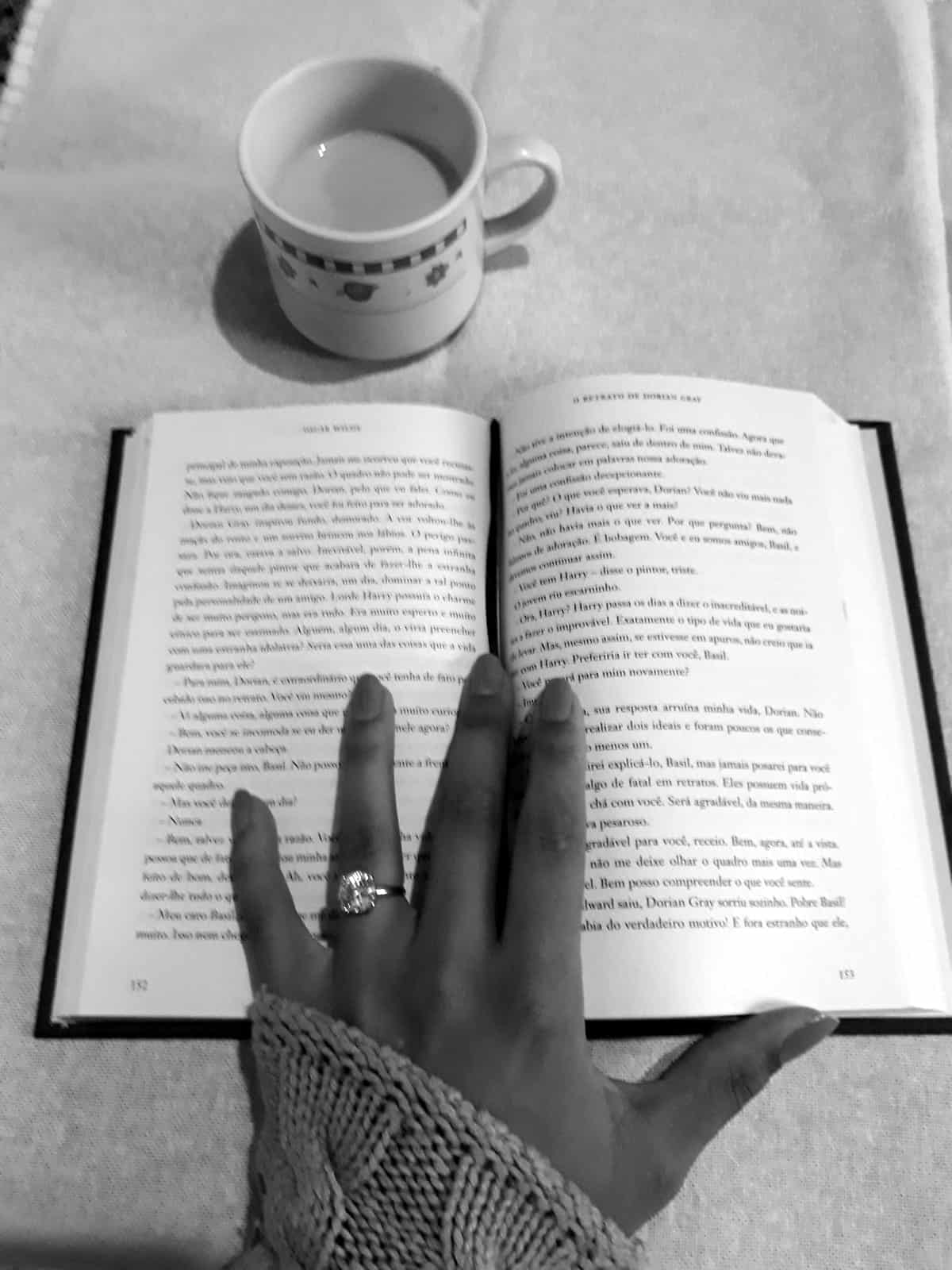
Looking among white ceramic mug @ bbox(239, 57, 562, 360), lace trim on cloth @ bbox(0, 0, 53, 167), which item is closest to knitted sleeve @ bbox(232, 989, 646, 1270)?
white ceramic mug @ bbox(239, 57, 562, 360)

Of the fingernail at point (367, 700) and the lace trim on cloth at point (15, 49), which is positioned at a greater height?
the lace trim on cloth at point (15, 49)

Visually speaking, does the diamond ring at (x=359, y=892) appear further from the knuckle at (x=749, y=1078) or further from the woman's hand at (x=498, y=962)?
the knuckle at (x=749, y=1078)

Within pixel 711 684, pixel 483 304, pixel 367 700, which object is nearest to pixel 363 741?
pixel 367 700

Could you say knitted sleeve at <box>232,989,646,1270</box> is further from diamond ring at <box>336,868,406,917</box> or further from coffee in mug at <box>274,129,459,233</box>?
coffee in mug at <box>274,129,459,233</box>

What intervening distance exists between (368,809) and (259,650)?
0.10 meters

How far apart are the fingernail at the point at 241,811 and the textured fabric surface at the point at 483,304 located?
3.6 inches

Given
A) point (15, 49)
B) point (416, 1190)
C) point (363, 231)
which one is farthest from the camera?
point (15, 49)

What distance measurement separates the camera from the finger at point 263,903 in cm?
38

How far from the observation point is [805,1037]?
365 millimetres

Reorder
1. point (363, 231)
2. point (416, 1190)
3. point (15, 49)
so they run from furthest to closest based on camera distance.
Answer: point (15, 49)
point (363, 231)
point (416, 1190)

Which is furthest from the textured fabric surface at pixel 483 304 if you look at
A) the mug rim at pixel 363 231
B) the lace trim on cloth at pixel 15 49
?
the mug rim at pixel 363 231

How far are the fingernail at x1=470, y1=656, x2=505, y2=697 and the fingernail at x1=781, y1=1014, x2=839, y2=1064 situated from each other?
0.59 ft

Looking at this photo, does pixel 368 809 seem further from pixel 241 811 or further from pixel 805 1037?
pixel 805 1037

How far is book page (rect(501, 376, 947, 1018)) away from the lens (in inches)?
15.3
